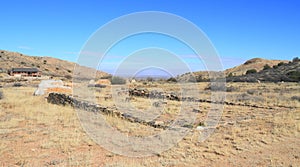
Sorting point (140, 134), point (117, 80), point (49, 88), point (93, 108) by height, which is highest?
point (117, 80)

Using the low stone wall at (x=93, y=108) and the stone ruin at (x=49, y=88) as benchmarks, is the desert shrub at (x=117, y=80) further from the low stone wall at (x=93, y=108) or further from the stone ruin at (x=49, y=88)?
the low stone wall at (x=93, y=108)

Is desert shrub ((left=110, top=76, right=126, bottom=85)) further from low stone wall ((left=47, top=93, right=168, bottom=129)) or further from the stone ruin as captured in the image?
low stone wall ((left=47, top=93, right=168, bottom=129))

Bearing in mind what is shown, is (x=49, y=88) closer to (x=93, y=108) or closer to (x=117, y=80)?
(x=93, y=108)

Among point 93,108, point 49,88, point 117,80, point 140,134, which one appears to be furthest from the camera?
point 117,80

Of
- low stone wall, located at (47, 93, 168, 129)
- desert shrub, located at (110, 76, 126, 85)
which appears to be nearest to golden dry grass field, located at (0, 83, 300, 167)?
low stone wall, located at (47, 93, 168, 129)

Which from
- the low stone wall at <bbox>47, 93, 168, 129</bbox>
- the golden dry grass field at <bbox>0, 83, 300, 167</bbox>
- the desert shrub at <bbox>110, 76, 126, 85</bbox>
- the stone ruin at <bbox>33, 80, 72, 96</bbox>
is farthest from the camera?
the desert shrub at <bbox>110, 76, 126, 85</bbox>

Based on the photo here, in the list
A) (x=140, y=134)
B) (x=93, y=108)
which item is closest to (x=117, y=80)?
(x=93, y=108)

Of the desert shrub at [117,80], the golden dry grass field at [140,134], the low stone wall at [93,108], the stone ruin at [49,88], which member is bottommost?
the golden dry grass field at [140,134]

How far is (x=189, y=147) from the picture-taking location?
7.36m

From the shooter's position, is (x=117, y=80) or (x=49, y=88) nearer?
(x=49, y=88)

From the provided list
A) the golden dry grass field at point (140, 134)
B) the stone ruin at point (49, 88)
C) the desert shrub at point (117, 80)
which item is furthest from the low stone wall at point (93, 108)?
the desert shrub at point (117, 80)

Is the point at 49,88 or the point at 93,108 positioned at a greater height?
the point at 49,88

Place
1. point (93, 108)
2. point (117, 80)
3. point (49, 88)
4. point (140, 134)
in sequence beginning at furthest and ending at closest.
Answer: point (117, 80) → point (49, 88) → point (93, 108) → point (140, 134)

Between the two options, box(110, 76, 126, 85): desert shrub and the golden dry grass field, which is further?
box(110, 76, 126, 85): desert shrub
